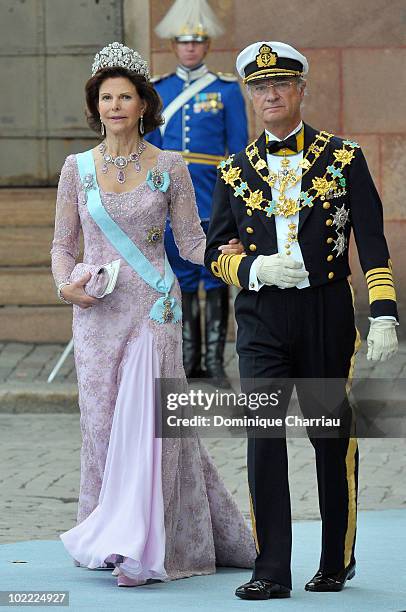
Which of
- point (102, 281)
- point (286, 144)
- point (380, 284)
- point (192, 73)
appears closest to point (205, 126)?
point (192, 73)

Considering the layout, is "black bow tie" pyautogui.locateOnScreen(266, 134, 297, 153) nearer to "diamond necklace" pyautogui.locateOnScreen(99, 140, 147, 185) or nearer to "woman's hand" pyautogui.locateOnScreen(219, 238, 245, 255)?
"woman's hand" pyautogui.locateOnScreen(219, 238, 245, 255)

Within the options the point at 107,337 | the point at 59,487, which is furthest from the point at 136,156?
the point at 59,487

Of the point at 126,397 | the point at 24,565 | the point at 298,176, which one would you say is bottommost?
the point at 24,565

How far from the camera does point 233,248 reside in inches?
244

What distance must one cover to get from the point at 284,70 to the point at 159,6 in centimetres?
698

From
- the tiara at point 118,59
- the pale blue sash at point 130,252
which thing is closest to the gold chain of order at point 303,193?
the pale blue sash at point 130,252

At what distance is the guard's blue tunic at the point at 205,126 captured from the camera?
432 inches

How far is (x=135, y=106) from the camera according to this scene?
266 inches

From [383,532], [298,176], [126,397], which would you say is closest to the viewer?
[298,176]

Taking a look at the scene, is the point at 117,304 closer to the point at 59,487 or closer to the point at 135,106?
the point at 135,106

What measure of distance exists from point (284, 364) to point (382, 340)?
1.16ft

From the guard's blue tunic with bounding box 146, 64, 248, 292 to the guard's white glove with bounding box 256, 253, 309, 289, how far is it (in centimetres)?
492

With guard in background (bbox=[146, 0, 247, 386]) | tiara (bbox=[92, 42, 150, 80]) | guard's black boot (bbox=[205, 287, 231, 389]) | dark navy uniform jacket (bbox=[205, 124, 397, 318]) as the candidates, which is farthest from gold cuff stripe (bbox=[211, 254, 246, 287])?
guard's black boot (bbox=[205, 287, 231, 389])

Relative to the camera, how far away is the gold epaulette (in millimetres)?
6035
